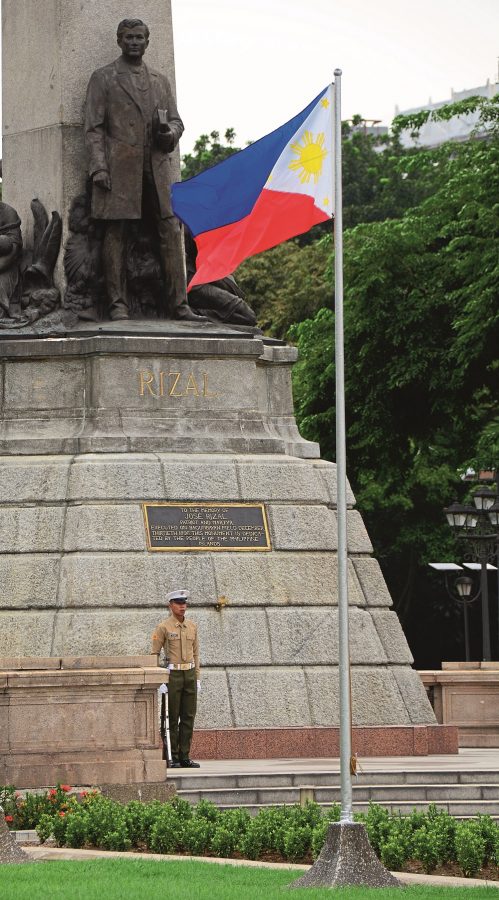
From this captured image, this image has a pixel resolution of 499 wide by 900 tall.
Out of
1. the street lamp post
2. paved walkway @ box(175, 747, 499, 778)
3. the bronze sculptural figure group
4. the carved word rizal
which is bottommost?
paved walkway @ box(175, 747, 499, 778)

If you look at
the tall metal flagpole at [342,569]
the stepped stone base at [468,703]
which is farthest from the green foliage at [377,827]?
the stepped stone base at [468,703]

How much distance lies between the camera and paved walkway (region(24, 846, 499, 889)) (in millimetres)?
14109

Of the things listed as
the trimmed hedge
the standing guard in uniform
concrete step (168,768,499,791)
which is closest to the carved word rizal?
the standing guard in uniform

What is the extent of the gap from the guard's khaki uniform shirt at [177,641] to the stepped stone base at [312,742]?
0.85m

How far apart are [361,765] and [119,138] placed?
24.6ft

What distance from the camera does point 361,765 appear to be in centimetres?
1978

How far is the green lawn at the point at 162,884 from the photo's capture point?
12.9m

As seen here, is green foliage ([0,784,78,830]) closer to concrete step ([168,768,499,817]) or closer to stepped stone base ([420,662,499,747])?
concrete step ([168,768,499,817])

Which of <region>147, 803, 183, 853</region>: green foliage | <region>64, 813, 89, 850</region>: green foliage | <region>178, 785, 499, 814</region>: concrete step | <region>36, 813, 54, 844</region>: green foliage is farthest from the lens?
<region>178, 785, 499, 814</region>: concrete step

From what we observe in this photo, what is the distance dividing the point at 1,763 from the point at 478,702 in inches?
312

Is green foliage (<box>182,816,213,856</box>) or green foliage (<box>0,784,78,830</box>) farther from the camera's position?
green foliage (<box>0,784,78,830</box>)

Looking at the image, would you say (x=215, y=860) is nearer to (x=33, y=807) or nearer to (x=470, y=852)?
(x=470, y=852)

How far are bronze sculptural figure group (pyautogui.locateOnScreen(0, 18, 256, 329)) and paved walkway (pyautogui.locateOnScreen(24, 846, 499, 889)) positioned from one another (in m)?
9.48

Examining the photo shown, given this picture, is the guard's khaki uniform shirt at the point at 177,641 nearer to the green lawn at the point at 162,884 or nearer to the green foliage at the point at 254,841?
the green foliage at the point at 254,841
